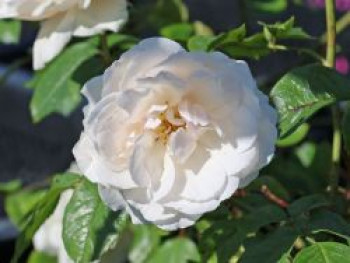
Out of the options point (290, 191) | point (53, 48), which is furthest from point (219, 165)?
point (290, 191)

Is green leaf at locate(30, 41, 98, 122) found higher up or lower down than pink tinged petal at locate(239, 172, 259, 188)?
lower down

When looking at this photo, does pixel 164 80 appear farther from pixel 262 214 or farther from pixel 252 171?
pixel 262 214

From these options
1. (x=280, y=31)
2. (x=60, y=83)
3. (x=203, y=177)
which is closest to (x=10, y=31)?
(x=60, y=83)

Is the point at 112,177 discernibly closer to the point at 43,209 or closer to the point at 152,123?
the point at 152,123

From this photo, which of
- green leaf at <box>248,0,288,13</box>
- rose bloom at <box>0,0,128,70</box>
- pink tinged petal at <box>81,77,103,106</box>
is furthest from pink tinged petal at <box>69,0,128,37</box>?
green leaf at <box>248,0,288,13</box>

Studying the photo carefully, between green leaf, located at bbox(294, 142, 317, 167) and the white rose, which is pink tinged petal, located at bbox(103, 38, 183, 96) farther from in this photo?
green leaf, located at bbox(294, 142, 317, 167)

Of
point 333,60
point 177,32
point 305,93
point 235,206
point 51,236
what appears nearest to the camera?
point 305,93

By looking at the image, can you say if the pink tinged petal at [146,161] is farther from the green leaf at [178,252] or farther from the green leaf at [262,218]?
the green leaf at [178,252]
